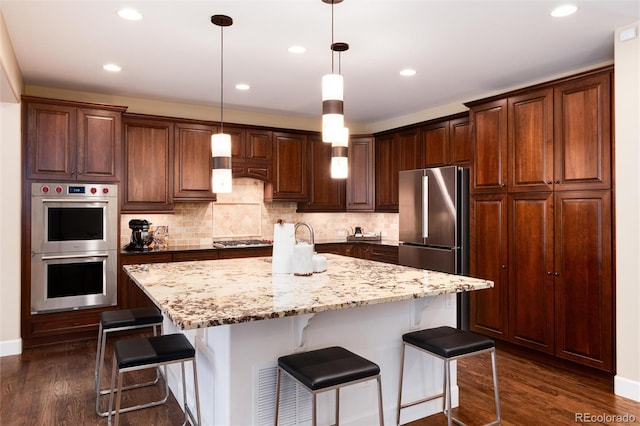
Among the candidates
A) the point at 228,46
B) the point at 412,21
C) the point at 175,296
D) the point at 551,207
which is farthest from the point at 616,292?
the point at 228,46

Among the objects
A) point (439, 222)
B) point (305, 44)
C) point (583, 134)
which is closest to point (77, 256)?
point (305, 44)

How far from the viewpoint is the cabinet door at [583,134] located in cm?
332

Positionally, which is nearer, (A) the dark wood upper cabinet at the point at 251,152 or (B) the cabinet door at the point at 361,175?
(A) the dark wood upper cabinet at the point at 251,152

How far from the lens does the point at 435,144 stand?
520 cm

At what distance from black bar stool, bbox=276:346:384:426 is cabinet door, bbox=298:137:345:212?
3927 mm

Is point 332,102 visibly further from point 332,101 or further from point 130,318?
point 130,318

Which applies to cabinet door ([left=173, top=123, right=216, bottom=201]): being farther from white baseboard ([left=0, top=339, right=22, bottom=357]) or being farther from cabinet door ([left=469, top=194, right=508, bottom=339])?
cabinet door ([left=469, top=194, right=508, bottom=339])

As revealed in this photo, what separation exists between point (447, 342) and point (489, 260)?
209 centimetres

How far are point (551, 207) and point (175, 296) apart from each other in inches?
121

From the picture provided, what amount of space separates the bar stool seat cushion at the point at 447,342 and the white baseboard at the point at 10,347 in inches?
142

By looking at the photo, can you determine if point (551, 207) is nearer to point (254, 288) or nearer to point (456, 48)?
point (456, 48)

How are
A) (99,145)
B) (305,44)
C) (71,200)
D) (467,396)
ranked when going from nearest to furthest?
(467,396), (305,44), (71,200), (99,145)

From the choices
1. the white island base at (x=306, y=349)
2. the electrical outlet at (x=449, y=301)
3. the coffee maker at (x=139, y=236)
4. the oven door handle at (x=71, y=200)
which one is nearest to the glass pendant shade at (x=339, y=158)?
the white island base at (x=306, y=349)

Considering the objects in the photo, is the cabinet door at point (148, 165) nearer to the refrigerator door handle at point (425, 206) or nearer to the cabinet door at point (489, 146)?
the refrigerator door handle at point (425, 206)
